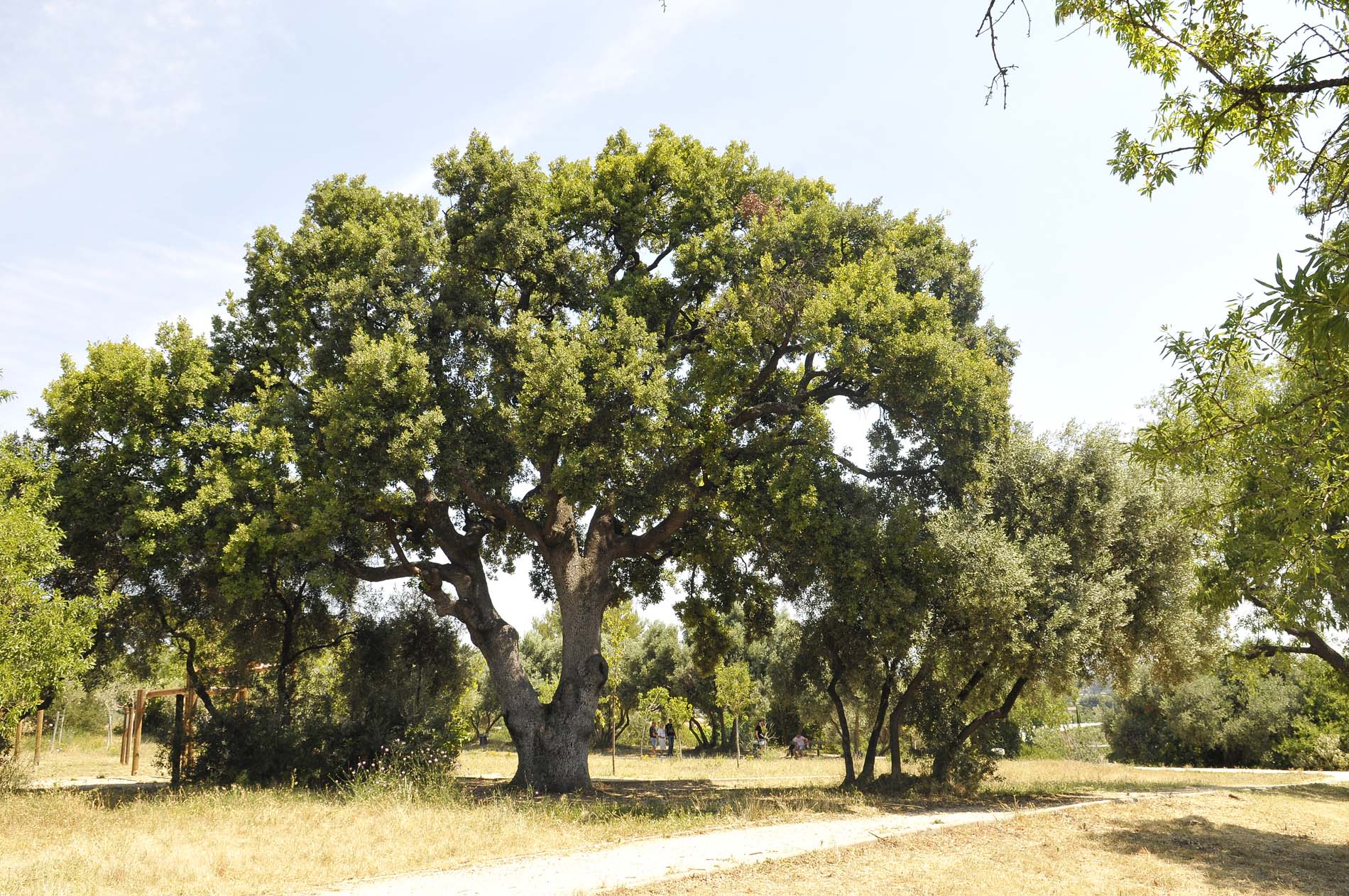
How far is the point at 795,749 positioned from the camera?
3719 cm

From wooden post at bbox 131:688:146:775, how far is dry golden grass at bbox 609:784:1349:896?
85.8 feet

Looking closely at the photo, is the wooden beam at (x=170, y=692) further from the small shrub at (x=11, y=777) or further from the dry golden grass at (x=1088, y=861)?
the dry golden grass at (x=1088, y=861)

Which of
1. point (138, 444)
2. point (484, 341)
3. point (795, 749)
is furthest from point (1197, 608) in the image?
point (795, 749)

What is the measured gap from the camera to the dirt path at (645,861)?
8500mm

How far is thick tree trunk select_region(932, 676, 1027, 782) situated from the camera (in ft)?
61.3

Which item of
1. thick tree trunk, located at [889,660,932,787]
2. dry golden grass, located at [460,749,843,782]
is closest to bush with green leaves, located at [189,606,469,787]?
dry golden grass, located at [460,749,843,782]

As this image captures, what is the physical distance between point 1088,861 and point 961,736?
8029mm

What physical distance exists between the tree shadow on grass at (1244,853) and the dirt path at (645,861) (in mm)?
2638

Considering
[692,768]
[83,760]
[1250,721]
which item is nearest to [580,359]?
[692,768]

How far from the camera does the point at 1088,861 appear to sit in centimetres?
1098

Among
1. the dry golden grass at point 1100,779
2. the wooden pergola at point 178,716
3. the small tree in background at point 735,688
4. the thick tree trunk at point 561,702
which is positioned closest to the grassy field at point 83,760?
the wooden pergola at point 178,716

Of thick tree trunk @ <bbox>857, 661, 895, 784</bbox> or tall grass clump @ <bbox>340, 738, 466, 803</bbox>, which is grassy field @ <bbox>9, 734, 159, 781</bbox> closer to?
tall grass clump @ <bbox>340, 738, 466, 803</bbox>

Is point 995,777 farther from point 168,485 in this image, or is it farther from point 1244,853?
point 168,485

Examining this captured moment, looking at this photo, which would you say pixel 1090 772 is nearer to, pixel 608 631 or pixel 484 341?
pixel 608 631
